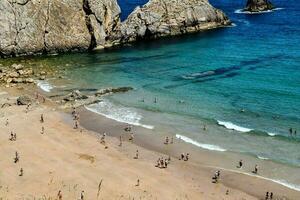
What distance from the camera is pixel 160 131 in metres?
57.4

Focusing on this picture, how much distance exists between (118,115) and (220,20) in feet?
216

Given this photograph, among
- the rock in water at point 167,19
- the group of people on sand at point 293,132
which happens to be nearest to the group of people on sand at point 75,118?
the group of people on sand at point 293,132

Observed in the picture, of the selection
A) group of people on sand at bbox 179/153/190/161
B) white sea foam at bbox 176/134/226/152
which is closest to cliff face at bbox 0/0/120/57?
white sea foam at bbox 176/134/226/152

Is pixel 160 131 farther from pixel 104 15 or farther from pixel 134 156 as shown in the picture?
pixel 104 15

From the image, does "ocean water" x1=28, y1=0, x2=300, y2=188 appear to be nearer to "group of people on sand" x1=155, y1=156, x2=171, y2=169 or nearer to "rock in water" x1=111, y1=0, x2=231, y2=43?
"rock in water" x1=111, y1=0, x2=231, y2=43

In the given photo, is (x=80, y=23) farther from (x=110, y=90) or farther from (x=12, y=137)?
(x=12, y=137)

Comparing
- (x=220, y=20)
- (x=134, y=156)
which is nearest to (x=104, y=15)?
(x=220, y=20)

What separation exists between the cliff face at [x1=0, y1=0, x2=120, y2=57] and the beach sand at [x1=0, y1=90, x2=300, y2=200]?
3996 centimetres

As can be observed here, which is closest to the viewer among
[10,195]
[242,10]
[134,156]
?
[10,195]

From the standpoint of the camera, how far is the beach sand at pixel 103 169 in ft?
139

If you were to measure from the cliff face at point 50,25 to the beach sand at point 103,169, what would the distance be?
40.0 metres

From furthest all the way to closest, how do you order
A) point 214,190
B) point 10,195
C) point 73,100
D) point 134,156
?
point 73,100
point 134,156
point 214,190
point 10,195

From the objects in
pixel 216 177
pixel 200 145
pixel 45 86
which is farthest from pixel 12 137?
pixel 45 86

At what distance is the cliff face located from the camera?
95.4 metres
